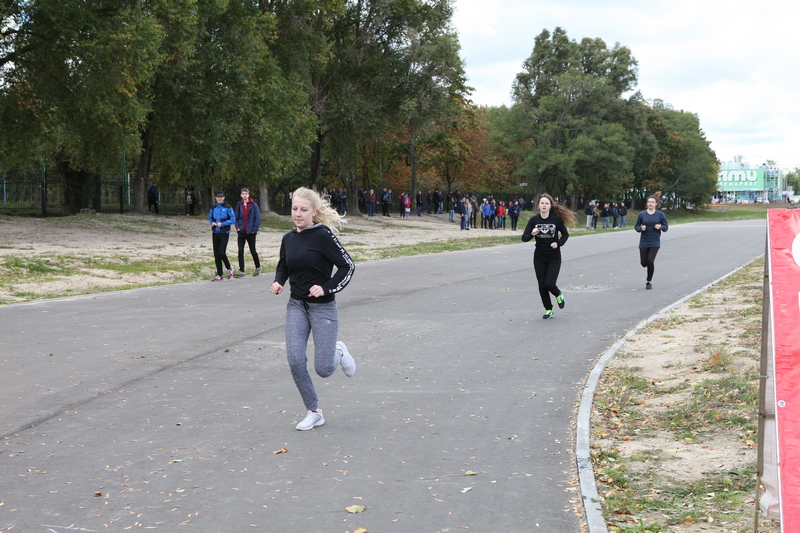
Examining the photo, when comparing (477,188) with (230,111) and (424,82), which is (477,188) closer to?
(424,82)

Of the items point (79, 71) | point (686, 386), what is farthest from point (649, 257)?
point (79, 71)

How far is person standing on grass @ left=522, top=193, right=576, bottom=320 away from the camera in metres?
13.1

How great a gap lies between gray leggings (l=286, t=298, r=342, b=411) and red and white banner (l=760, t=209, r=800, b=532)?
10.7 ft

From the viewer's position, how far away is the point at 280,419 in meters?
6.98

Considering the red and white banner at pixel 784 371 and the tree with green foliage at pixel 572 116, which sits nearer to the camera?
the red and white banner at pixel 784 371

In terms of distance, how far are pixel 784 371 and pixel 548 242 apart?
9.15 metres

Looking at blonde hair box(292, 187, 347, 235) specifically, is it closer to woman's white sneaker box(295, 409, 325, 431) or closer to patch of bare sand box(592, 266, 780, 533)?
woman's white sneaker box(295, 409, 325, 431)

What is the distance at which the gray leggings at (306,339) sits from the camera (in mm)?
6605

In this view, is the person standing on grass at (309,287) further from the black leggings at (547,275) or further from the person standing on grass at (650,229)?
the person standing on grass at (650,229)

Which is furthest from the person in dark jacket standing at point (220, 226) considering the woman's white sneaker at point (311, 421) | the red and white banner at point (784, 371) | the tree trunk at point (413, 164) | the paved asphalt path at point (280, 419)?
the tree trunk at point (413, 164)

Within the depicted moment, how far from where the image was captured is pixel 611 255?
27.6m

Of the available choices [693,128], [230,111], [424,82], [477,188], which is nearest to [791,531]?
[230,111]

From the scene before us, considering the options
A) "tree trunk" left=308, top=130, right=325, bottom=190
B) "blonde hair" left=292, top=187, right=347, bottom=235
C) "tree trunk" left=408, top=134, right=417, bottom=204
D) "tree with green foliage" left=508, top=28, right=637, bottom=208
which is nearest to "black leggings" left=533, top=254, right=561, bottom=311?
"blonde hair" left=292, top=187, right=347, bottom=235

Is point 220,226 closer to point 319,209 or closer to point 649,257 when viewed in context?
point 649,257
